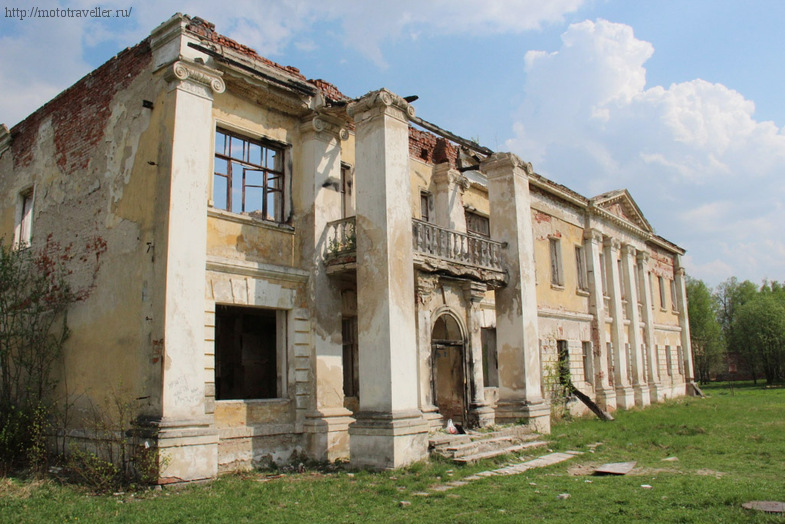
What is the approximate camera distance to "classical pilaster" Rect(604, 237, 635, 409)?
2388 cm

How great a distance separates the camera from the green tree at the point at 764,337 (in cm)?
4584

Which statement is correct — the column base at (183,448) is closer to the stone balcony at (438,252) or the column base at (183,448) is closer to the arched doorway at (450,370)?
the stone balcony at (438,252)

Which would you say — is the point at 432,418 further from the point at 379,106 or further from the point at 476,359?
the point at 379,106

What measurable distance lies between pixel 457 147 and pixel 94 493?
39.2ft

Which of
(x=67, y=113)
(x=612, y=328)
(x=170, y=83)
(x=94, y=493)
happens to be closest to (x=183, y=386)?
(x=94, y=493)

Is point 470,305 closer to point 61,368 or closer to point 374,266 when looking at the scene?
point 374,266

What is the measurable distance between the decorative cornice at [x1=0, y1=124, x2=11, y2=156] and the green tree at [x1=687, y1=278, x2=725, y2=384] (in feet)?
149

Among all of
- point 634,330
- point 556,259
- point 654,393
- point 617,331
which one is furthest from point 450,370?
point 654,393

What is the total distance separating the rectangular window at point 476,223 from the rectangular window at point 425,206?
178 cm

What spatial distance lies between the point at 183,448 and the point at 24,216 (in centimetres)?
814

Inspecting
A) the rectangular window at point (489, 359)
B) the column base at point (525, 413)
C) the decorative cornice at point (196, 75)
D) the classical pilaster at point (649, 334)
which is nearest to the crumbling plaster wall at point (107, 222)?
the decorative cornice at point (196, 75)

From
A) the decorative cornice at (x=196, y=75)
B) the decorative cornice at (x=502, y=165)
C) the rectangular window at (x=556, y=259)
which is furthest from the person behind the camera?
the rectangular window at (x=556, y=259)

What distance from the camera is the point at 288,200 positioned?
1228 centimetres

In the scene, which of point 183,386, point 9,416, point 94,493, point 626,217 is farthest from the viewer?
point 626,217
